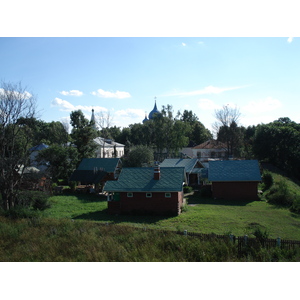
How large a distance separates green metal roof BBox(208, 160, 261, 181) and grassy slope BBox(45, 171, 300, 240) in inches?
113

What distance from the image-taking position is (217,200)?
31.3 m

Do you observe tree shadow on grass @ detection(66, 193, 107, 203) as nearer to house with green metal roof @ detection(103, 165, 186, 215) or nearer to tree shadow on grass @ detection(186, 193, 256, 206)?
house with green metal roof @ detection(103, 165, 186, 215)

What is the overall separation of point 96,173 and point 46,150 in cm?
972

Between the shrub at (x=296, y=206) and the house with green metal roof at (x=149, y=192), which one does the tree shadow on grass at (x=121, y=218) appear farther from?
the shrub at (x=296, y=206)

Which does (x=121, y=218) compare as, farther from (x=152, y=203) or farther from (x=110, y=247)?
(x=110, y=247)

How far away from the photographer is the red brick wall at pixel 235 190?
3117 cm

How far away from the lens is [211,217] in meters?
21.7

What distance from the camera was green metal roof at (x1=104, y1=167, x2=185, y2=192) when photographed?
2416 centimetres

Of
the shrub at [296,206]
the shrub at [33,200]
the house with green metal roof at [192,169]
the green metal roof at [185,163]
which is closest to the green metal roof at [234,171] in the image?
the shrub at [296,206]

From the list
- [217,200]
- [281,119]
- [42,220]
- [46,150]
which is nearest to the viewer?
[42,220]

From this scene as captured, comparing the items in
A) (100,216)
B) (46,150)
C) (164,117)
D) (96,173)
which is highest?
(164,117)

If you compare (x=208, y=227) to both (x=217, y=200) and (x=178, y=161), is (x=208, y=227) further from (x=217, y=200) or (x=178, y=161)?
(x=178, y=161)

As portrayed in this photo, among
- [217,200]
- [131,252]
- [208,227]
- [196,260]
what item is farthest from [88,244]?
[217,200]

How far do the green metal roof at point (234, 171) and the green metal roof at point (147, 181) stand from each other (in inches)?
332
